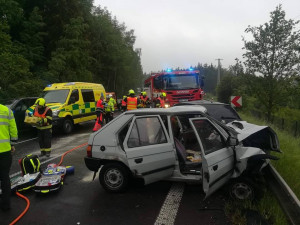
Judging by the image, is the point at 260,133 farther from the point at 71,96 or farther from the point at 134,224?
the point at 71,96

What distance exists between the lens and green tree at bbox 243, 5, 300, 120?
36.3ft

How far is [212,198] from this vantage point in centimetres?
443

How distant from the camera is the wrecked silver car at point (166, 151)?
13.2 ft

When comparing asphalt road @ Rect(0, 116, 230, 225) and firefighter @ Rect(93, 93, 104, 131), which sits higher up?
firefighter @ Rect(93, 93, 104, 131)

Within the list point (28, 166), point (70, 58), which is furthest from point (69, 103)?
point (70, 58)

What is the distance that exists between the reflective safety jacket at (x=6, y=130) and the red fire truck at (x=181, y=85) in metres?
10.1

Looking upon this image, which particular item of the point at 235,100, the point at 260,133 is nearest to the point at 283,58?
the point at 235,100

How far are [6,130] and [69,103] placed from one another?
23.5 feet

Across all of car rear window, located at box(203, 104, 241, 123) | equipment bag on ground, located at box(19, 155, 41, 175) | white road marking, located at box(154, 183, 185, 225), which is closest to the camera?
white road marking, located at box(154, 183, 185, 225)

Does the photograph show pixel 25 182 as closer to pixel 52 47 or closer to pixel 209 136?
pixel 209 136

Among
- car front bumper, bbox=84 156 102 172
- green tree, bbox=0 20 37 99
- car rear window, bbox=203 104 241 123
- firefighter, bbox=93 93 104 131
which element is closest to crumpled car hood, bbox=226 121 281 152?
car rear window, bbox=203 104 241 123

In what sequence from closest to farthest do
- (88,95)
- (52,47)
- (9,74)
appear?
(88,95) → (9,74) → (52,47)

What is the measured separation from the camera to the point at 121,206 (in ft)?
13.8

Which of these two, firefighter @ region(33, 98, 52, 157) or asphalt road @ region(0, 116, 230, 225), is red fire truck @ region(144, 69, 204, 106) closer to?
firefighter @ region(33, 98, 52, 157)
